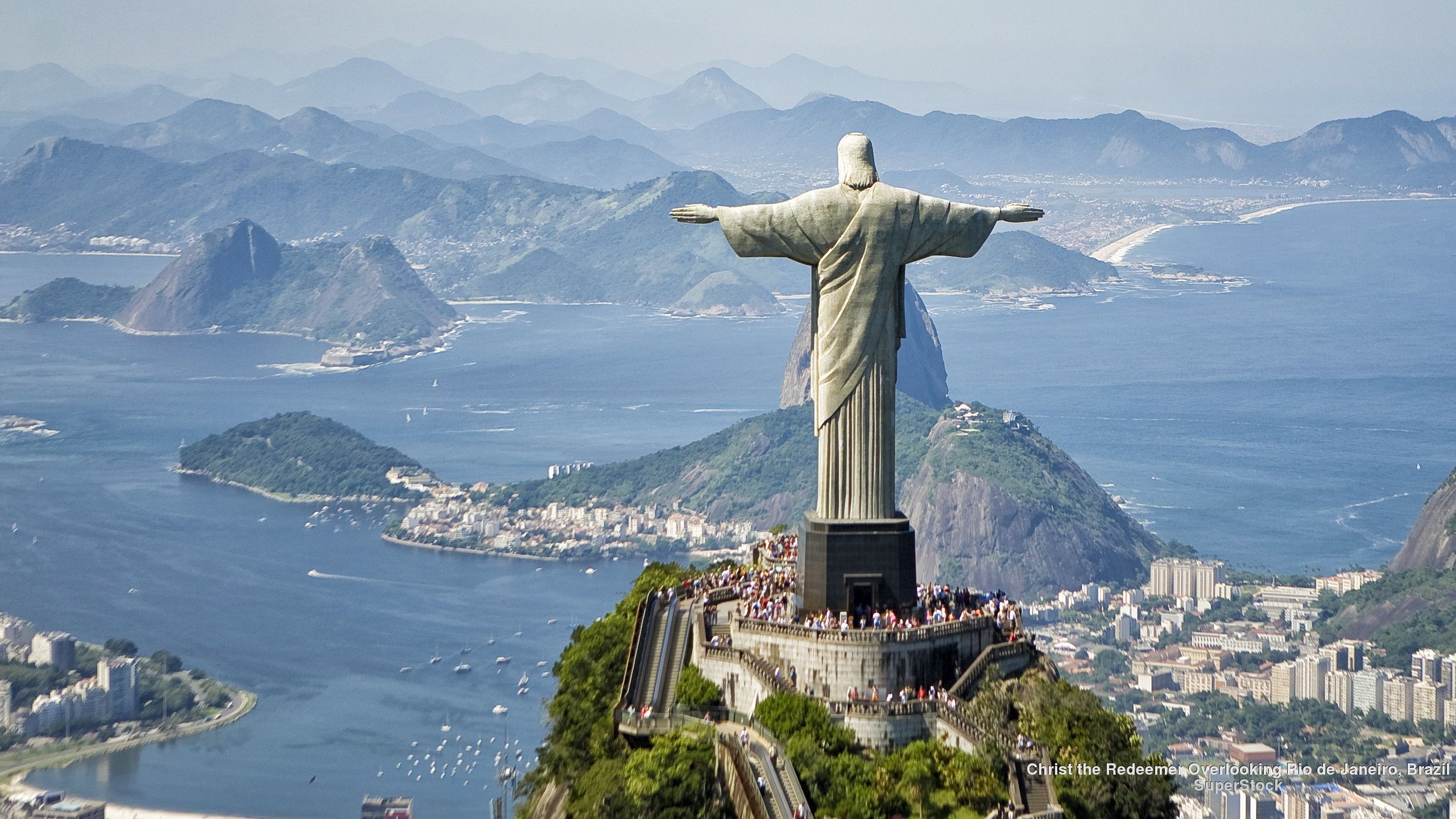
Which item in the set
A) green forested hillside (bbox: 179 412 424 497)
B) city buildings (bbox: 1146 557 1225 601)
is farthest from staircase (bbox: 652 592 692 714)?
green forested hillside (bbox: 179 412 424 497)

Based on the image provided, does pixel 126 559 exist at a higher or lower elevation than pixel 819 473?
lower

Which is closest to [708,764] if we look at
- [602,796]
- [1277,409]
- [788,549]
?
[602,796]

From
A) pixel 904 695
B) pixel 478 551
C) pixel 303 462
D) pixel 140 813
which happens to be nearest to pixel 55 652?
pixel 140 813

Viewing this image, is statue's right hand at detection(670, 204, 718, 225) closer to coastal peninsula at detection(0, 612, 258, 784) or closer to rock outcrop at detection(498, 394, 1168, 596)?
coastal peninsula at detection(0, 612, 258, 784)

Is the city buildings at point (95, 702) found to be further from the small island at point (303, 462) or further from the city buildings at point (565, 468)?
the city buildings at point (565, 468)

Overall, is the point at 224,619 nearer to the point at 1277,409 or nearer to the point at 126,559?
the point at 126,559

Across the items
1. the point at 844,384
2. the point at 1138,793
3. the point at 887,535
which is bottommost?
the point at 1138,793

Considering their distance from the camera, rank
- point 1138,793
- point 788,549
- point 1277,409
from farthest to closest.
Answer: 1. point 1277,409
2. point 788,549
3. point 1138,793
